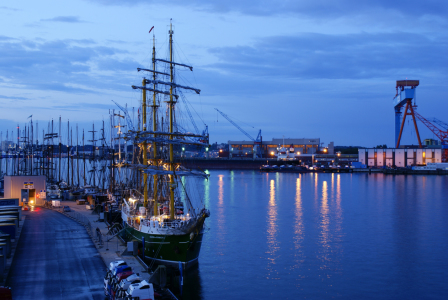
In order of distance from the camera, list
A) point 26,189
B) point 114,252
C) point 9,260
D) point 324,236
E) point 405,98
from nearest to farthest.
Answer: point 9,260, point 114,252, point 324,236, point 26,189, point 405,98

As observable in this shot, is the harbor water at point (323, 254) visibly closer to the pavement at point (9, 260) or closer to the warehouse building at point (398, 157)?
the pavement at point (9, 260)

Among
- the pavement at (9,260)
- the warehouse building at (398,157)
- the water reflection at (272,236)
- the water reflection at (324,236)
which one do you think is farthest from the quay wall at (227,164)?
the pavement at (9,260)

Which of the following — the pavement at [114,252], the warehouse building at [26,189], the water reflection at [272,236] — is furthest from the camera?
the warehouse building at [26,189]

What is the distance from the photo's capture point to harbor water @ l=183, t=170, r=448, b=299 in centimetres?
2467

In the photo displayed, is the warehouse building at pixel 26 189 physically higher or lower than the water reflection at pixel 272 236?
higher

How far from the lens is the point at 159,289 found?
20141 millimetres

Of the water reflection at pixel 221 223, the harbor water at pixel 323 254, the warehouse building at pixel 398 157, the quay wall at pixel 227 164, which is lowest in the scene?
the harbor water at pixel 323 254

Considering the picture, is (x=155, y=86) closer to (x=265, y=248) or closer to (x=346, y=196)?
(x=265, y=248)

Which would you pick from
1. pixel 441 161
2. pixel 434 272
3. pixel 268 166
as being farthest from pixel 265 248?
pixel 441 161

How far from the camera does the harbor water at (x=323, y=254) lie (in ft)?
80.9

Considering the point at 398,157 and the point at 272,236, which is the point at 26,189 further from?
the point at 398,157

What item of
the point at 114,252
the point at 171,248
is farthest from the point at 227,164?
the point at 114,252

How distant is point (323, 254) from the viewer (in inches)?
1278

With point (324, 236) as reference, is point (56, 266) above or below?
above
